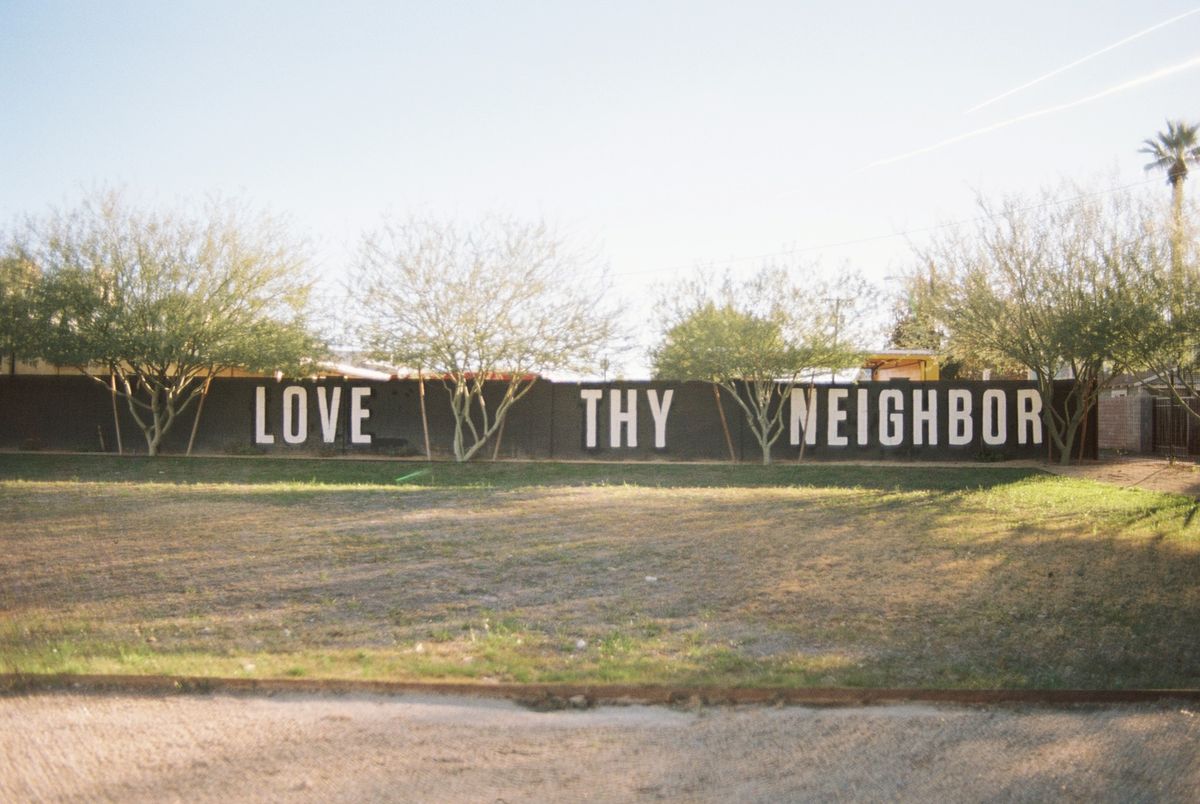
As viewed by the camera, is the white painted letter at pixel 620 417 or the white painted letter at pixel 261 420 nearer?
the white painted letter at pixel 620 417

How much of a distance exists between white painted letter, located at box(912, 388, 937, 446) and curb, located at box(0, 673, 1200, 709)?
1817 cm

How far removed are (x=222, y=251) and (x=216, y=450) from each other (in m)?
5.01

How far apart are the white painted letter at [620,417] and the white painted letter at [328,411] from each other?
664 cm

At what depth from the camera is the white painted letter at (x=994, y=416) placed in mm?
22766

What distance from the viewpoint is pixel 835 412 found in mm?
22938

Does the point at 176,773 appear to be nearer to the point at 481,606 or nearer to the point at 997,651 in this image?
the point at 481,606

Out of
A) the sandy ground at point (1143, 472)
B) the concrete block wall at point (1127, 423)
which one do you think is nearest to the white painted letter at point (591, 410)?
the sandy ground at point (1143, 472)

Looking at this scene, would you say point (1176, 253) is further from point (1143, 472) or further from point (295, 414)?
point (295, 414)

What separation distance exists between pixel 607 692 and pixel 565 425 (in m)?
18.4

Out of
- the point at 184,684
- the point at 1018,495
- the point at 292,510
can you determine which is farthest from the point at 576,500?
the point at 184,684

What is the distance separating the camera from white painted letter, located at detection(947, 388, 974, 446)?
22766 millimetres

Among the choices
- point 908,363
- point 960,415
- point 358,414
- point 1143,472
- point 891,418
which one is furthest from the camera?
point 908,363

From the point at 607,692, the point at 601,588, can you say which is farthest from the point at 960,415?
the point at 607,692

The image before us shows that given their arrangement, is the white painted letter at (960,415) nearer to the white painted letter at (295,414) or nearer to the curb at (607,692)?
the white painted letter at (295,414)
